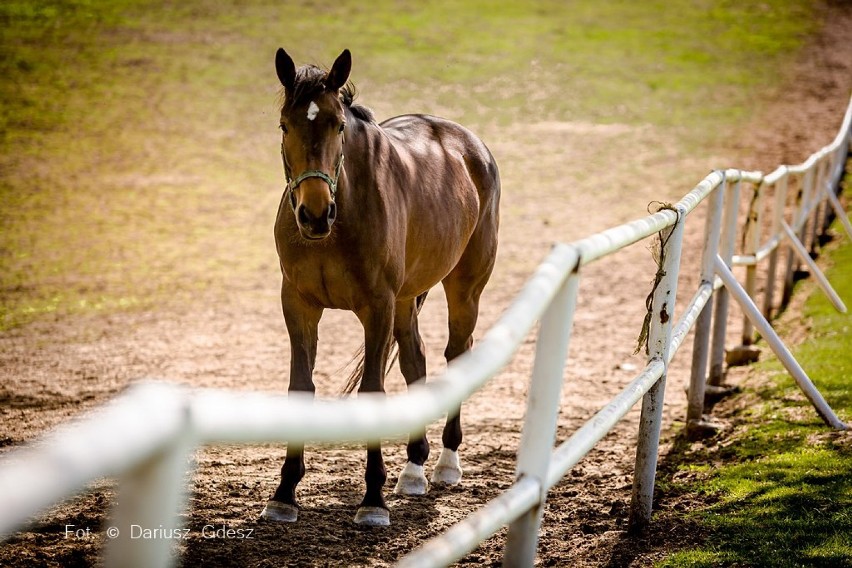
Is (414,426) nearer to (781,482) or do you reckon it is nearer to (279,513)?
(279,513)

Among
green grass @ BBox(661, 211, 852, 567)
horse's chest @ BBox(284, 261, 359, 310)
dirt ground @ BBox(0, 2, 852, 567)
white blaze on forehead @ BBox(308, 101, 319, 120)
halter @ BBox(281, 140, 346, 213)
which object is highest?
white blaze on forehead @ BBox(308, 101, 319, 120)

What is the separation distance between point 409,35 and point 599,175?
10094 millimetres

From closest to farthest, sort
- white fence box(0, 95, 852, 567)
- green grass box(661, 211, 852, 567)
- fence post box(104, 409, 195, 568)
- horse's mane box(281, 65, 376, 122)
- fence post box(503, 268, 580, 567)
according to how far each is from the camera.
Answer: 1. white fence box(0, 95, 852, 567)
2. fence post box(104, 409, 195, 568)
3. fence post box(503, 268, 580, 567)
4. green grass box(661, 211, 852, 567)
5. horse's mane box(281, 65, 376, 122)

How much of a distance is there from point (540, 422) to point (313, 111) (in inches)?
83.5

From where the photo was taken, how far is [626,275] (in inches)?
432

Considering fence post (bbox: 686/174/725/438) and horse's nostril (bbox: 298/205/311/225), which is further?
fence post (bbox: 686/174/725/438)

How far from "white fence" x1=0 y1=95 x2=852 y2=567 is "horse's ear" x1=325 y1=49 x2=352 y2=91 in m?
1.60

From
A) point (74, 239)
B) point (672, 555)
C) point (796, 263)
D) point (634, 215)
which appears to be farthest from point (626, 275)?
point (672, 555)

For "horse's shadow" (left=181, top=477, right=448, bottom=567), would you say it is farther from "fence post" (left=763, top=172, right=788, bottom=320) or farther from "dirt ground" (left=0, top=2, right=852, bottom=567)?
"fence post" (left=763, top=172, right=788, bottom=320)

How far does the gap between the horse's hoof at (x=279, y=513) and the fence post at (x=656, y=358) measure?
1.48 metres

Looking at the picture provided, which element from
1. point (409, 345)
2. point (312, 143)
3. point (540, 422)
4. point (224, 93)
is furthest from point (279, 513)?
point (224, 93)

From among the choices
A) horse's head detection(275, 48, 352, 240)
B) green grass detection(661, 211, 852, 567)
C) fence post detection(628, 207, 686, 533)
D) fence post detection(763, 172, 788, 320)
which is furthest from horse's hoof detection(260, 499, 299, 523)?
fence post detection(763, 172, 788, 320)

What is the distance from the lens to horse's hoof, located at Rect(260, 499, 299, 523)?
398 cm

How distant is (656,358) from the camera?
3512mm
